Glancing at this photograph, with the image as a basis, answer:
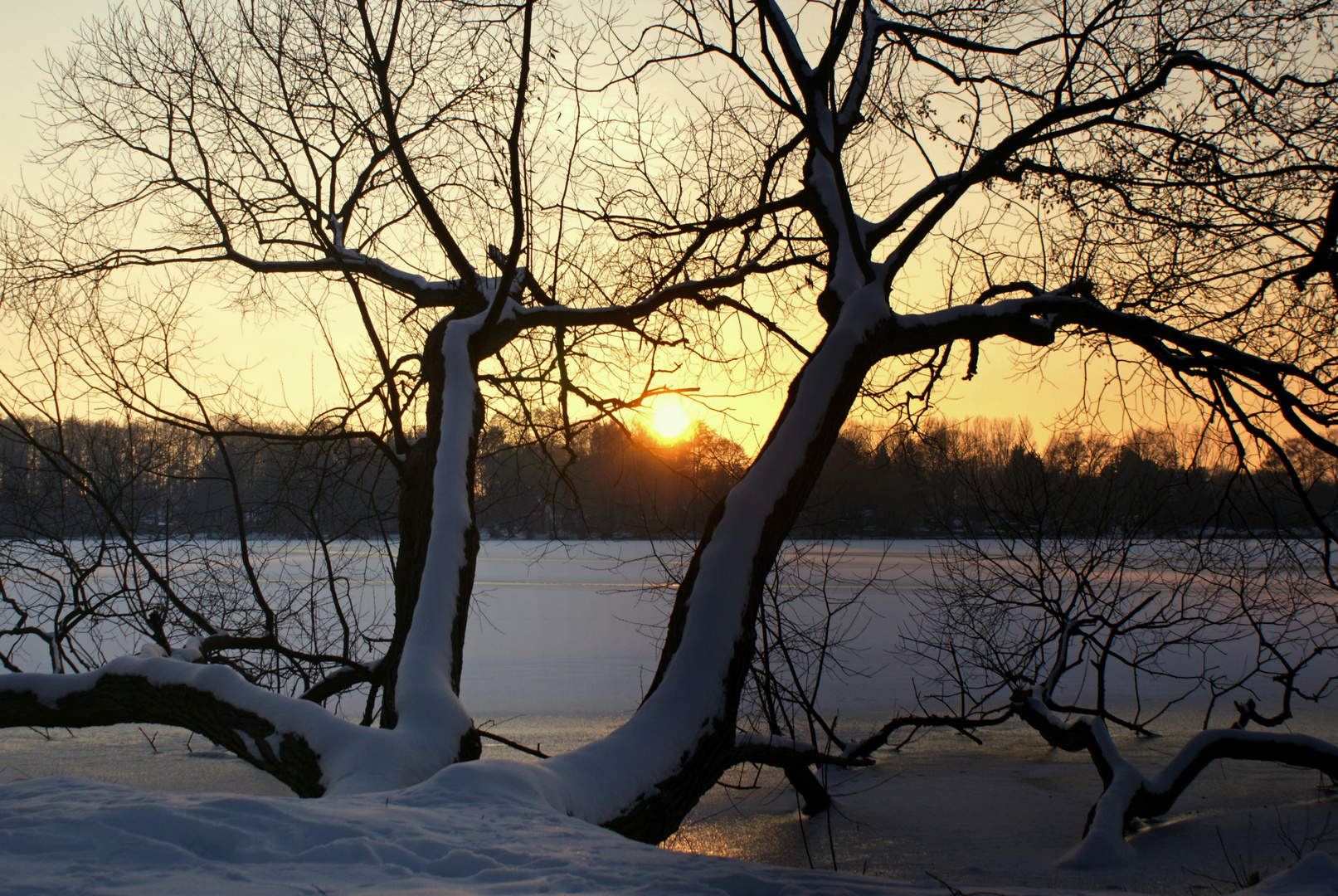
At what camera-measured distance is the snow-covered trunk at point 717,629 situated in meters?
2.63

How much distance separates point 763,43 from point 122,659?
3752 mm

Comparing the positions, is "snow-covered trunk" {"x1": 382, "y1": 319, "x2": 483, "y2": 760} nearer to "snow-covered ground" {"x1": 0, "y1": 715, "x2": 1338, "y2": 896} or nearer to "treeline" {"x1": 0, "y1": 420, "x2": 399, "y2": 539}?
"snow-covered ground" {"x1": 0, "y1": 715, "x2": 1338, "y2": 896}

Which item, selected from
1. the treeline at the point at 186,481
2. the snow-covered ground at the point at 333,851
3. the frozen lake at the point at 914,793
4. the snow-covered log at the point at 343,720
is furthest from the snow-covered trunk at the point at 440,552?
the treeline at the point at 186,481

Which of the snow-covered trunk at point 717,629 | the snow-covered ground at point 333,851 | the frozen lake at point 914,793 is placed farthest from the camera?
the frozen lake at point 914,793

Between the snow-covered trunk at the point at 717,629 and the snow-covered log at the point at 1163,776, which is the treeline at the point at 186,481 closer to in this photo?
the snow-covered trunk at the point at 717,629

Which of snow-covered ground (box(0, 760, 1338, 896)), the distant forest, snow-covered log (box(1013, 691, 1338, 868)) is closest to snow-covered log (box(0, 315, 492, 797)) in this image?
snow-covered ground (box(0, 760, 1338, 896))

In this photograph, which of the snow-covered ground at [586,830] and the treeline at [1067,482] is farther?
the treeline at [1067,482]

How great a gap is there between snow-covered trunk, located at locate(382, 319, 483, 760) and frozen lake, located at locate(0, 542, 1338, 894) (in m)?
1.22

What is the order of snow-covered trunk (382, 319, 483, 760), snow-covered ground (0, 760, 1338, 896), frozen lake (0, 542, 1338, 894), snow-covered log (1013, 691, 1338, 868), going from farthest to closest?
1. frozen lake (0, 542, 1338, 894)
2. snow-covered log (1013, 691, 1338, 868)
3. snow-covered trunk (382, 319, 483, 760)
4. snow-covered ground (0, 760, 1338, 896)

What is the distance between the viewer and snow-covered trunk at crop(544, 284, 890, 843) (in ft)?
8.63

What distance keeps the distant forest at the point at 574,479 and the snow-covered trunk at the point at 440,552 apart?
1186 millimetres

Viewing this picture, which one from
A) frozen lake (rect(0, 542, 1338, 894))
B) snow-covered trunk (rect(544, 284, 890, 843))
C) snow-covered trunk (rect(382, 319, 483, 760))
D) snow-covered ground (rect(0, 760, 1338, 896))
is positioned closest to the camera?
snow-covered ground (rect(0, 760, 1338, 896))

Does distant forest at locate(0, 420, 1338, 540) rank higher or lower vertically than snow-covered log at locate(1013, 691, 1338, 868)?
higher

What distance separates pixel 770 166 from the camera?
5.19 metres
